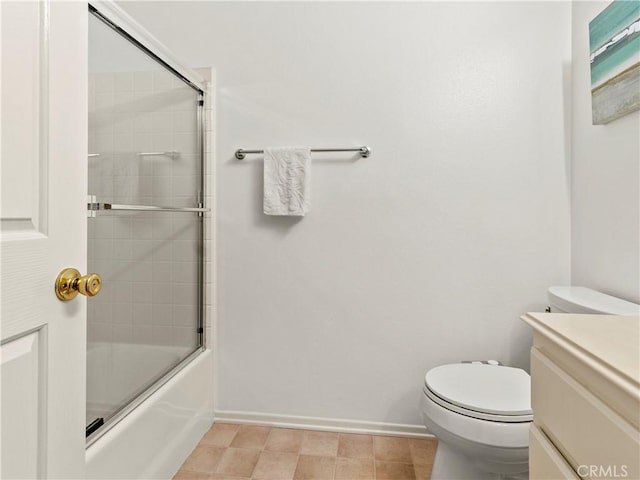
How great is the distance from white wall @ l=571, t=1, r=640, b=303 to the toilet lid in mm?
500

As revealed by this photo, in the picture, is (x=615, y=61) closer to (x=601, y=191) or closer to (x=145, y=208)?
(x=601, y=191)

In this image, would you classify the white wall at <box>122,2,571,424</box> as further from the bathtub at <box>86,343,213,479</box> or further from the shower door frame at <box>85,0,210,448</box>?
the bathtub at <box>86,343,213,479</box>

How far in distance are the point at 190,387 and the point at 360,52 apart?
1676 mm

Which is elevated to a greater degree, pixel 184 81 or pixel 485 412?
pixel 184 81

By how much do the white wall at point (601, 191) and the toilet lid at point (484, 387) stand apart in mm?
500

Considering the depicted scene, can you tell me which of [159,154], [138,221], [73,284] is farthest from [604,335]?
[159,154]

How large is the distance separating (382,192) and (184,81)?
39.7 inches

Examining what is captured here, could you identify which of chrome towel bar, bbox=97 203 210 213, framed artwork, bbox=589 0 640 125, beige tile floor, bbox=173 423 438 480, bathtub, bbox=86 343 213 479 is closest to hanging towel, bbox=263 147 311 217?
chrome towel bar, bbox=97 203 210 213

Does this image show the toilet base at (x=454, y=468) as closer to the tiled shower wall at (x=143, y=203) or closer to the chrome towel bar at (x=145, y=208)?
the tiled shower wall at (x=143, y=203)

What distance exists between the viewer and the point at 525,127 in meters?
1.71

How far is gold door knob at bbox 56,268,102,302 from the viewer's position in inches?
30.9

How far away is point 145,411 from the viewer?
1294 millimetres

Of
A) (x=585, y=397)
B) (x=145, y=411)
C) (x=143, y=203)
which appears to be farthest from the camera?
(x=143, y=203)

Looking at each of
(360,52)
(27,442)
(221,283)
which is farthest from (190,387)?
(360,52)
